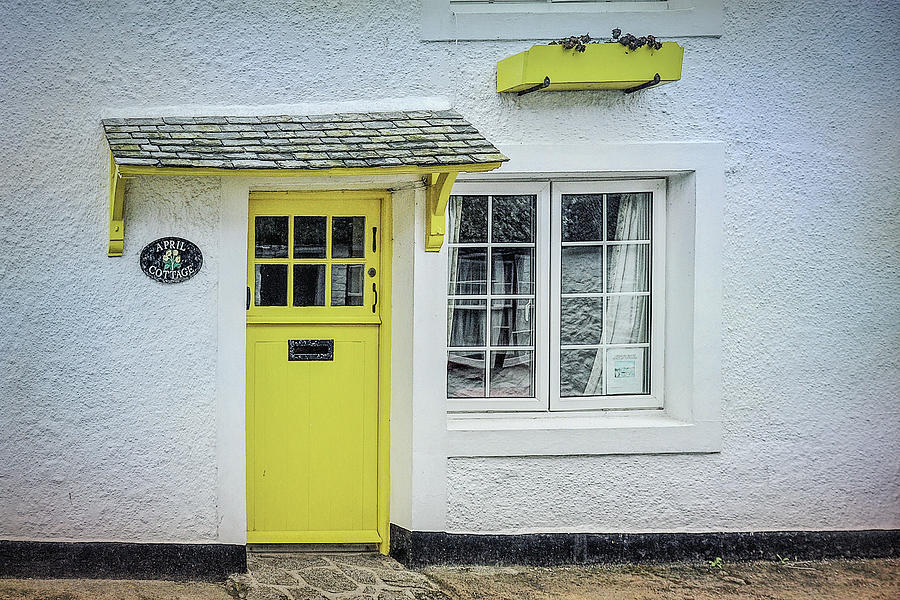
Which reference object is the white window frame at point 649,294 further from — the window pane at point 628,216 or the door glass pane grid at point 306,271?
the door glass pane grid at point 306,271

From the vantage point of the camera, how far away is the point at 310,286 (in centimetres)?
655

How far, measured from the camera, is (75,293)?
6.08 meters

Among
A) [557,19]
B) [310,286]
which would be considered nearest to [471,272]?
[310,286]

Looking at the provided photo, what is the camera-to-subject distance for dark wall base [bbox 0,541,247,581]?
6.11 m

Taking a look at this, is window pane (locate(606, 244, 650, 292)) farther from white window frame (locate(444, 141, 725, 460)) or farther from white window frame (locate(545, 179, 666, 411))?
white window frame (locate(444, 141, 725, 460))

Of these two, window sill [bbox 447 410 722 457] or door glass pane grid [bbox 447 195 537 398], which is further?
door glass pane grid [bbox 447 195 537 398]

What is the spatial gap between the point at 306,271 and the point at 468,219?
1146 millimetres

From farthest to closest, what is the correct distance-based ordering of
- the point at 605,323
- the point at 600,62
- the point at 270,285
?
the point at 605,323 → the point at 270,285 → the point at 600,62

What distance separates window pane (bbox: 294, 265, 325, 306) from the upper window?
872 mm

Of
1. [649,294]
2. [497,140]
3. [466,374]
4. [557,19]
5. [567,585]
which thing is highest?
[557,19]

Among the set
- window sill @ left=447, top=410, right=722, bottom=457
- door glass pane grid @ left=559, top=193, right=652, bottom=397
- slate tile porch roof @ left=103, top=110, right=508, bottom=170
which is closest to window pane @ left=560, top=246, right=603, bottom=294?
door glass pane grid @ left=559, top=193, right=652, bottom=397

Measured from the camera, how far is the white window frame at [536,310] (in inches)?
255

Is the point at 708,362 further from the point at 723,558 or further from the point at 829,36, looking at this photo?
the point at 829,36

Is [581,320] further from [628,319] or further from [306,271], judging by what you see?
[306,271]
